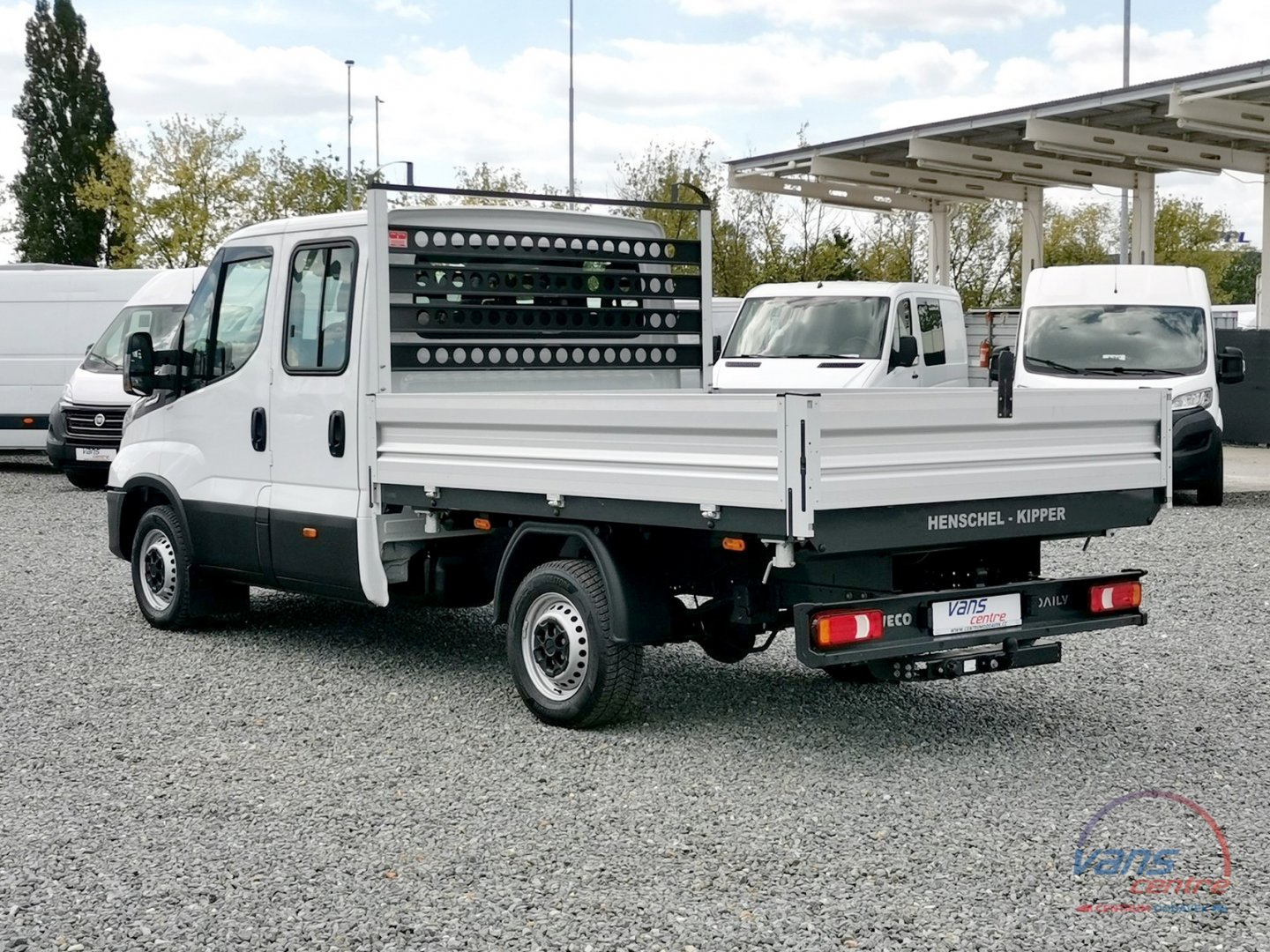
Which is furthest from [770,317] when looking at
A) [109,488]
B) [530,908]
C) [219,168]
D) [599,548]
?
[219,168]

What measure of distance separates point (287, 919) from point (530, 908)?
707mm

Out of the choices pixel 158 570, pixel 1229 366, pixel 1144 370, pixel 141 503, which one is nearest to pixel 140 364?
pixel 141 503

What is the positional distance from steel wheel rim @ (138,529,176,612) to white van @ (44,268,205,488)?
9146 millimetres

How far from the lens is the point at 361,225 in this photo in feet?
25.7

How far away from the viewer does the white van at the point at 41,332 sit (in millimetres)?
20750

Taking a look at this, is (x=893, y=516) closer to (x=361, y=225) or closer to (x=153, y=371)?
(x=361, y=225)

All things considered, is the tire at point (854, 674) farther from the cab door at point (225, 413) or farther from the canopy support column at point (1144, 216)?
the canopy support column at point (1144, 216)

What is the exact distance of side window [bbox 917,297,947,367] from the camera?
16.9 m

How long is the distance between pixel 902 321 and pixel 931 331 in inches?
28.4

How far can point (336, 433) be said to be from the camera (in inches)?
312

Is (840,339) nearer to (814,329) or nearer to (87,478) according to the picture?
(814,329)

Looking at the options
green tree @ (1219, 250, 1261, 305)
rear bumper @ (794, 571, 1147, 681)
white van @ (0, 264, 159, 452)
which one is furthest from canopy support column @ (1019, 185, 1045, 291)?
green tree @ (1219, 250, 1261, 305)

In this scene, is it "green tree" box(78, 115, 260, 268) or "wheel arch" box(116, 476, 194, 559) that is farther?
"green tree" box(78, 115, 260, 268)

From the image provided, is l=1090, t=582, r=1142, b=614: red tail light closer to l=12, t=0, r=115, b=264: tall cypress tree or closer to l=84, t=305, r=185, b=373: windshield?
l=84, t=305, r=185, b=373: windshield
